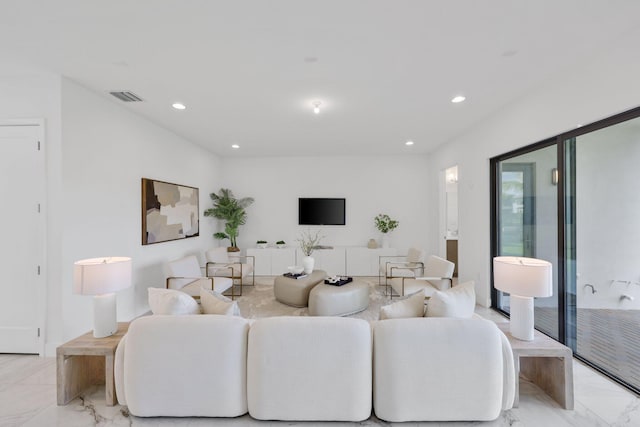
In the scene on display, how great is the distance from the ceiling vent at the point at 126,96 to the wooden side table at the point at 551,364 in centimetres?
441

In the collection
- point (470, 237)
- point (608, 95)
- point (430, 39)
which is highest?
point (430, 39)

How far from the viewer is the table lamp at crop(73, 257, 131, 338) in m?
2.19

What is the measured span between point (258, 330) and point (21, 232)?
9.63 feet

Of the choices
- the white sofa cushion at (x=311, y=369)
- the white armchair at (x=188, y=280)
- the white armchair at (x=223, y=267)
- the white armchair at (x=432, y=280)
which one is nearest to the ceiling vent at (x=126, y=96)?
the white armchair at (x=188, y=280)

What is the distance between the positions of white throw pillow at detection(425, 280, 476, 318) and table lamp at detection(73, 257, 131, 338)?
2452mm

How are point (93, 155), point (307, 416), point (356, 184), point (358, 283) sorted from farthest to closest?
point (356, 184), point (358, 283), point (93, 155), point (307, 416)

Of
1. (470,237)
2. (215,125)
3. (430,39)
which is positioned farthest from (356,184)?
(430,39)

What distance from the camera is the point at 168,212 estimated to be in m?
4.55

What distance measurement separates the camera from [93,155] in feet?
10.5

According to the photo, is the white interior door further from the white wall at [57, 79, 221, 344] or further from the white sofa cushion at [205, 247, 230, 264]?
the white sofa cushion at [205, 247, 230, 264]

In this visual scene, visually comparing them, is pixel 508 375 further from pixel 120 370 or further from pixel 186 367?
pixel 120 370

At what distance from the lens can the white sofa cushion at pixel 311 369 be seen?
184cm

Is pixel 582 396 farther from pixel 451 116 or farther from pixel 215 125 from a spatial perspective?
pixel 215 125

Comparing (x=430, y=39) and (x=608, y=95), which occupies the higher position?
(x=430, y=39)
